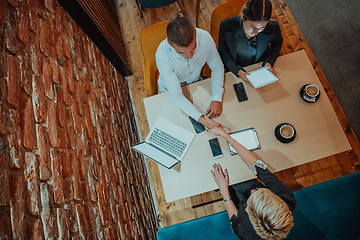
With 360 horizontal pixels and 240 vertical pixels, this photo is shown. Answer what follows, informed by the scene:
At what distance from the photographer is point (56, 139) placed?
1068mm

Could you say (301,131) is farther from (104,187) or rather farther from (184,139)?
(104,187)

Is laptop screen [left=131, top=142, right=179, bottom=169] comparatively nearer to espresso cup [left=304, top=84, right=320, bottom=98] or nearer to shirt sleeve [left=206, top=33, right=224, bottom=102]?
shirt sleeve [left=206, top=33, right=224, bottom=102]

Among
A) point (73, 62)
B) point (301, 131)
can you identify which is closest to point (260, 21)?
point (301, 131)

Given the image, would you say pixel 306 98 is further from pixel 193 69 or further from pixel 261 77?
pixel 193 69

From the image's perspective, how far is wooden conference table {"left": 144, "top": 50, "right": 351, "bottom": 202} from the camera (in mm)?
1498

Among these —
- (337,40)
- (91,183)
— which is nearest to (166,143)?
(91,183)

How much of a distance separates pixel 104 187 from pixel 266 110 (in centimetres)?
128

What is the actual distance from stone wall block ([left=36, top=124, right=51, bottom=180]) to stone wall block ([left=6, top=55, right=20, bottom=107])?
151 mm

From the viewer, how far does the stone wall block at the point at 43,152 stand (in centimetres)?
93

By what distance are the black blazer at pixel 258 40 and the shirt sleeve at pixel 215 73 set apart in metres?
0.13

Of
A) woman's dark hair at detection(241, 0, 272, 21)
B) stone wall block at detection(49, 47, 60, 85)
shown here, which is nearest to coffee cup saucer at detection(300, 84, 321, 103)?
woman's dark hair at detection(241, 0, 272, 21)

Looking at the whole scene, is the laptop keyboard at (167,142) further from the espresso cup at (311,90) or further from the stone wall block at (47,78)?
the espresso cup at (311,90)

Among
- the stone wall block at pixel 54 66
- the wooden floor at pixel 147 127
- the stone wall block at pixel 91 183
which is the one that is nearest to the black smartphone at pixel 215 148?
the stone wall block at pixel 91 183

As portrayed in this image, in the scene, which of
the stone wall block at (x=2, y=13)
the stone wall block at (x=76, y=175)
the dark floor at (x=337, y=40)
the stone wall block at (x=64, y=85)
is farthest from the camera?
the dark floor at (x=337, y=40)
